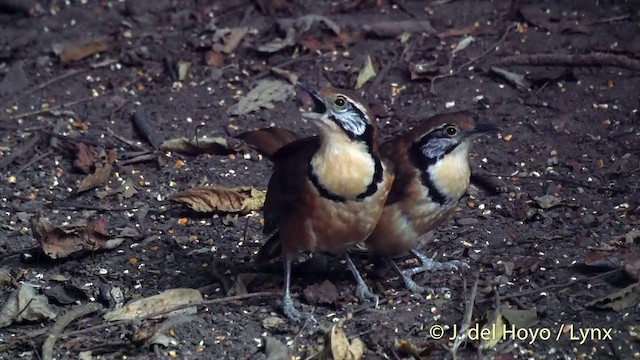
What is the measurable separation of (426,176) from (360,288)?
668 millimetres

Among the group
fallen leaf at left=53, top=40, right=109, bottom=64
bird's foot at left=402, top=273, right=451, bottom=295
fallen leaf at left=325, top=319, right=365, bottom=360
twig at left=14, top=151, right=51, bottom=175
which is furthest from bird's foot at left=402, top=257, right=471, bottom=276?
fallen leaf at left=53, top=40, right=109, bottom=64

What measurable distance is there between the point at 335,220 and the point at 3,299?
70.5 inches

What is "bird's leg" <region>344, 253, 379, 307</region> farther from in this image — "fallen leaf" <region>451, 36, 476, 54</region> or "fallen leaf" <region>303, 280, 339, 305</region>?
"fallen leaf" <region>451, 36, 476, 54</region>

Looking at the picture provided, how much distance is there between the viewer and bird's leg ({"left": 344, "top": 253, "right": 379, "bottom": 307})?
18.8 feet

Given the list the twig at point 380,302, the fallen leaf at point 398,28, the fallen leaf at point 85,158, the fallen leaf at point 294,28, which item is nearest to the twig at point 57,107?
the fallen leaf at point 85,158

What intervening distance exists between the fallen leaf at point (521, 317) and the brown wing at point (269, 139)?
1484 millimetres

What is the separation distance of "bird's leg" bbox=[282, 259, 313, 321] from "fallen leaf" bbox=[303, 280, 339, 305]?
3.7 inches

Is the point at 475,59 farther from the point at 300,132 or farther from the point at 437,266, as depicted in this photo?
the point at 437,266

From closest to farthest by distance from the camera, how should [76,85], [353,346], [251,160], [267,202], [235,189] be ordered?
[353,346]
[267,202]
[235,189]
[251,160]
[76,85]

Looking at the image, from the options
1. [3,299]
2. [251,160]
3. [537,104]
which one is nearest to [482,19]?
[537,104]

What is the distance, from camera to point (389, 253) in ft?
19.4

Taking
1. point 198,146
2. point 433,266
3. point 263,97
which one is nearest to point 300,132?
point 263,97

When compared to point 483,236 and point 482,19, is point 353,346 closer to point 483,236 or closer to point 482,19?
point 483,236

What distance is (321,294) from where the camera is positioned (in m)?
5.78
